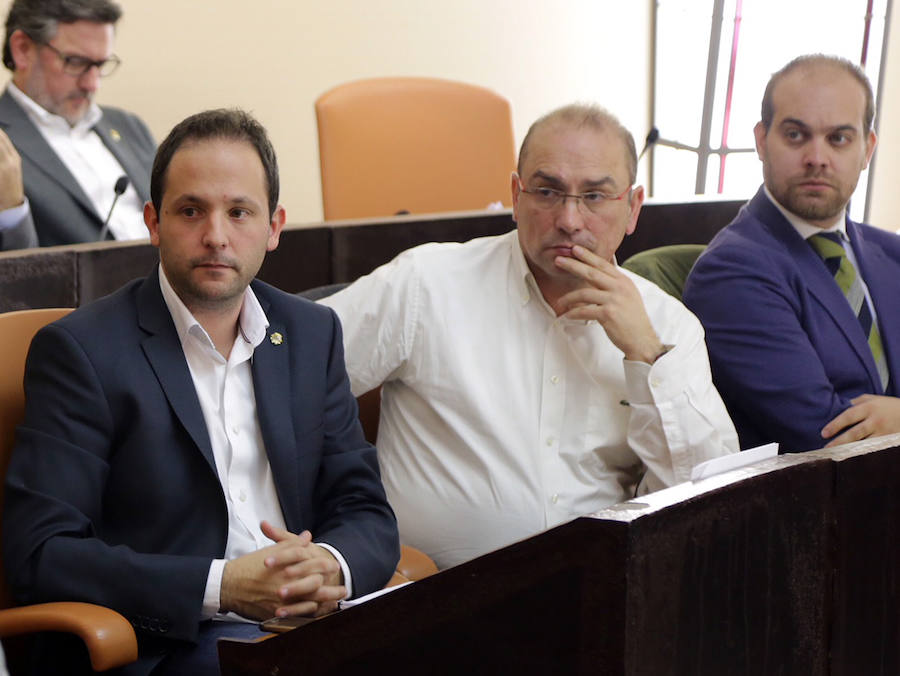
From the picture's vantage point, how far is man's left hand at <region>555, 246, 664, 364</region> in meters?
2.16

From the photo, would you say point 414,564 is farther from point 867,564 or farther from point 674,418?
point 867,564

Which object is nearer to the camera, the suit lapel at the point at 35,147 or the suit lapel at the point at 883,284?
the suit lapel at the point at 883,284

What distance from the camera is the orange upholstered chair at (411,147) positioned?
150 inches

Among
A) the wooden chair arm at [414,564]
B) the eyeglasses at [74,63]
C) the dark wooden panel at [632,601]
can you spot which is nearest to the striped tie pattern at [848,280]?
the wooden chair arm at [414,564]

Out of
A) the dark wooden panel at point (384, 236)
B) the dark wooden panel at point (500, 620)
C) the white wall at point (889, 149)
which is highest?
the dark wooden panel at point (500, 620)

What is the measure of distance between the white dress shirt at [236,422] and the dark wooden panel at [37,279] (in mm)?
582

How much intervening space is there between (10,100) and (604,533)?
277 cm

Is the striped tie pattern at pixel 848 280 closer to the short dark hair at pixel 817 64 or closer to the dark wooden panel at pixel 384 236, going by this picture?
the short dark hair at pixel 817 64

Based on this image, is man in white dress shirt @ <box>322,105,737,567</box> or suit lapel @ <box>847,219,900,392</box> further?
suit lapel @ <box>847,219,900,392</box>

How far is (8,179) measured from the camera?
9.39ft

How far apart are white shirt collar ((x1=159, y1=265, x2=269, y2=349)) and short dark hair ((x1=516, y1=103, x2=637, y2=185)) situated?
668mm

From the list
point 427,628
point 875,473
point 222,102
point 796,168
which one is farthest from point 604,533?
point 222,102

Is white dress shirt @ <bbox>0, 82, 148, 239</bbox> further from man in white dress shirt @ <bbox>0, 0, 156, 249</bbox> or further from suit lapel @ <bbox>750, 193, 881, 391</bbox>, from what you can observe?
suit lapel @ <bbox>750, 193, 881, 391</bbox>

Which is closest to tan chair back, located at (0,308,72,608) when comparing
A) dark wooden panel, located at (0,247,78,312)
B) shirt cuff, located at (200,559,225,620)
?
shirt cuff, located at (200,559,225,620)
